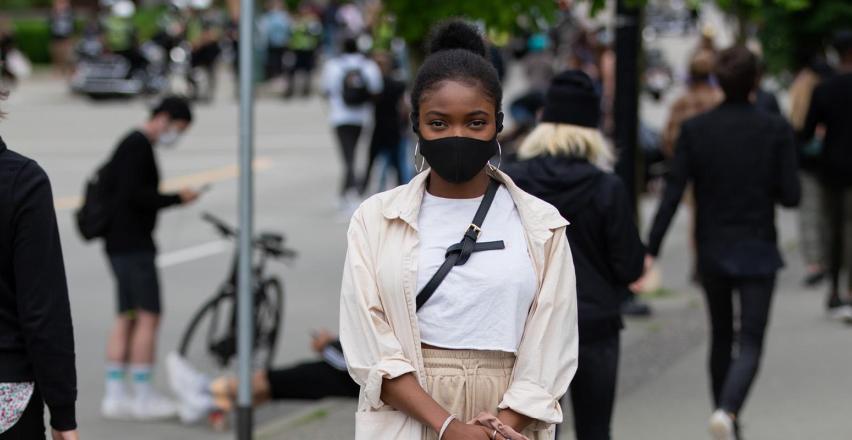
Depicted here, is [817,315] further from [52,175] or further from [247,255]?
[52,175]

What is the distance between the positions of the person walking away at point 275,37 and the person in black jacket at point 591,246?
25212 mm

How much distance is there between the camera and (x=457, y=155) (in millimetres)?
3277

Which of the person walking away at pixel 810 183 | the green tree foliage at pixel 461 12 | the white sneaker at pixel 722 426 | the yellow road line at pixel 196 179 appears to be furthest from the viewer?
the yellow road line at pixel 196 179

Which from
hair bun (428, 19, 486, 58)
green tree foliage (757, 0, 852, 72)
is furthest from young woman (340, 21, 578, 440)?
green tree foliage (757, 0, 852, 72)

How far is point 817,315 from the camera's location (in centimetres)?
984

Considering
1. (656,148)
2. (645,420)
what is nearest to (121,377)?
(645,420)

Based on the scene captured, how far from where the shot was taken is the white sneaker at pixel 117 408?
7.75 meters

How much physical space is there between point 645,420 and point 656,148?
9482 millimetres

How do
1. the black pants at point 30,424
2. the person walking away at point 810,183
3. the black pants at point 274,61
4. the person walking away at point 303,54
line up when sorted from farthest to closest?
1. the black pants at point 274,61
2. the person walking away at point 303,54
3. the person walking away at point 810,183
4. the black pants at point 30,424

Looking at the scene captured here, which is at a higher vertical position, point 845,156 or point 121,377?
point 845,156

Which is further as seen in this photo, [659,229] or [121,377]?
[121,377]

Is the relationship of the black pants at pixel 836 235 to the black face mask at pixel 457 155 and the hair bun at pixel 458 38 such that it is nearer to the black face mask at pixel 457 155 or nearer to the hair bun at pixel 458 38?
the hair bun at pixel 458 38

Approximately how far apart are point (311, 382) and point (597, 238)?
2.01m

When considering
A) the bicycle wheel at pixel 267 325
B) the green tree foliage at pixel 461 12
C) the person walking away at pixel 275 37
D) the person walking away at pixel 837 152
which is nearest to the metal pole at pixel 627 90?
the green tree foliage at pixel 461 12
